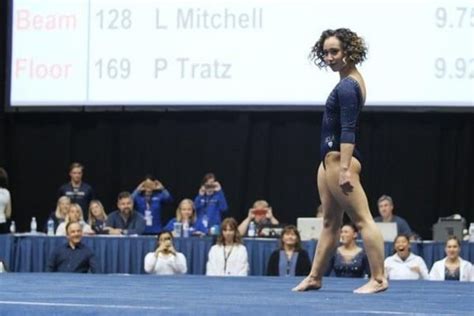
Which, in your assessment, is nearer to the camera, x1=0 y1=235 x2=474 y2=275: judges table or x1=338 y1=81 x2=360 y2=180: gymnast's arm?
x1=338 y1=81 x2=360 y2=180: gymnast's arm

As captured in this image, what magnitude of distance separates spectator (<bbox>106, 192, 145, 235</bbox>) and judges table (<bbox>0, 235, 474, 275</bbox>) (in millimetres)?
440

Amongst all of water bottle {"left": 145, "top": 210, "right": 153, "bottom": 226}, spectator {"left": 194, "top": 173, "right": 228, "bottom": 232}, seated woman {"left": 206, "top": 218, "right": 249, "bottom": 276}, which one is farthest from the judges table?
water bottle {"left": 145, "top": 210, "right": 153, "bottom": 226}

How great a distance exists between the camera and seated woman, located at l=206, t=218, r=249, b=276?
1144 cm

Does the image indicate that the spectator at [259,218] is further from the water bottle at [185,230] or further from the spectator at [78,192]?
the spectator at [78,192]

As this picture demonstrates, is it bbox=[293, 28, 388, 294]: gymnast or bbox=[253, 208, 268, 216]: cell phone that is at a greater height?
bbox=[293, 28, 388, 294]: gymnast

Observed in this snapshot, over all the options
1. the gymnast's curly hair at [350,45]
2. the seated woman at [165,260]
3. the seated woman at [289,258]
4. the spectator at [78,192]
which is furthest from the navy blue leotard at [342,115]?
the spectator at [78,192]

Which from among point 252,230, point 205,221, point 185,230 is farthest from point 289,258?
point 205,221

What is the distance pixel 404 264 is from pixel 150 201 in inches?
133

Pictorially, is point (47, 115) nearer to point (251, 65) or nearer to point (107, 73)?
point (107, 73)

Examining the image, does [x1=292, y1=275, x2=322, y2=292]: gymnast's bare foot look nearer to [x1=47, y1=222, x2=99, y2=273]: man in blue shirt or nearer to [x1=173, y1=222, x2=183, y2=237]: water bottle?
[x1=47, y1=222, x2=99, y2=273]: man in blue shirt

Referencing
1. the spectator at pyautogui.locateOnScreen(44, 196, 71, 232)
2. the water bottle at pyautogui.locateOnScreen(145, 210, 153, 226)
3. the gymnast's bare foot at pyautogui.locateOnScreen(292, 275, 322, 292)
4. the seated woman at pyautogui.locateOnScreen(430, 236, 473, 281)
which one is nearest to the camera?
the gymnast's bare foot at pyautogui.locateOnScreen(292, 275, 322, 292)

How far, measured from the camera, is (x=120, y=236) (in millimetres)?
12328

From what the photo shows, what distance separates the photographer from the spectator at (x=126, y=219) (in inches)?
502

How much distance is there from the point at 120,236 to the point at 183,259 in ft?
3.66
